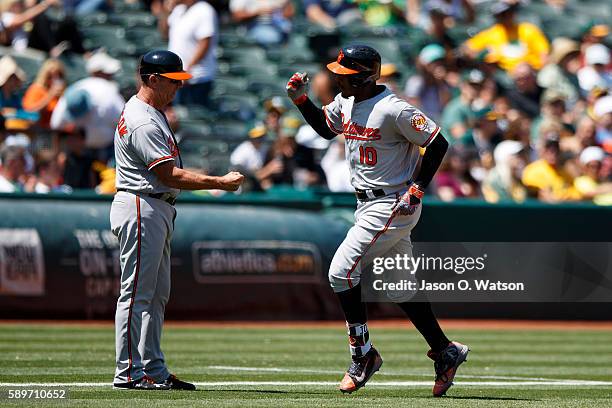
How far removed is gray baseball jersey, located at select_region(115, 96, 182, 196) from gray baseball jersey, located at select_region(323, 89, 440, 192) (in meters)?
1.14

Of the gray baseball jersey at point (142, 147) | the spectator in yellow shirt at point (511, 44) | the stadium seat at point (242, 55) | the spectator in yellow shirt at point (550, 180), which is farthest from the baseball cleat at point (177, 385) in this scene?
the spectator in yellow shirt at point (511, 44)

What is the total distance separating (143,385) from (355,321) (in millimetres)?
1355

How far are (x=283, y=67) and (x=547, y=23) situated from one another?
5.50 m

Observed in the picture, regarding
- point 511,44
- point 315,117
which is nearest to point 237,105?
point 511,44

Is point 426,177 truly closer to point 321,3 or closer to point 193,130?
point 193,130

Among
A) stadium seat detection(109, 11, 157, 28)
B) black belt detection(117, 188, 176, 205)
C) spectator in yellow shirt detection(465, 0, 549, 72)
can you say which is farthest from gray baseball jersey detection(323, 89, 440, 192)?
spectator in yellow shirt detection(465, 0, 549, 72)

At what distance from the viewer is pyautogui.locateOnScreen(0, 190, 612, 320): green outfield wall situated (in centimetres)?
1253

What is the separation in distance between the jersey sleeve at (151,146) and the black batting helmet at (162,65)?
351 millimetres

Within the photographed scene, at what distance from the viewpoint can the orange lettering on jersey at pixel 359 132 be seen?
744cm

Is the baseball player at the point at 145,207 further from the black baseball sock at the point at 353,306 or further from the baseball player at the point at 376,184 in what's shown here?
the black baseball sock at the point at 353,306

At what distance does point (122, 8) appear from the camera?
18.2 metres

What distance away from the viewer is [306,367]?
29.7 ft

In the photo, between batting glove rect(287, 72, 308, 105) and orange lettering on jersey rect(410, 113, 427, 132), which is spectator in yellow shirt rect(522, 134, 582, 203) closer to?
batting glove rect(287, 72, 308, 105)

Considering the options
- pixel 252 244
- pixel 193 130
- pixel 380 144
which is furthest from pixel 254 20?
pixel 380 144
